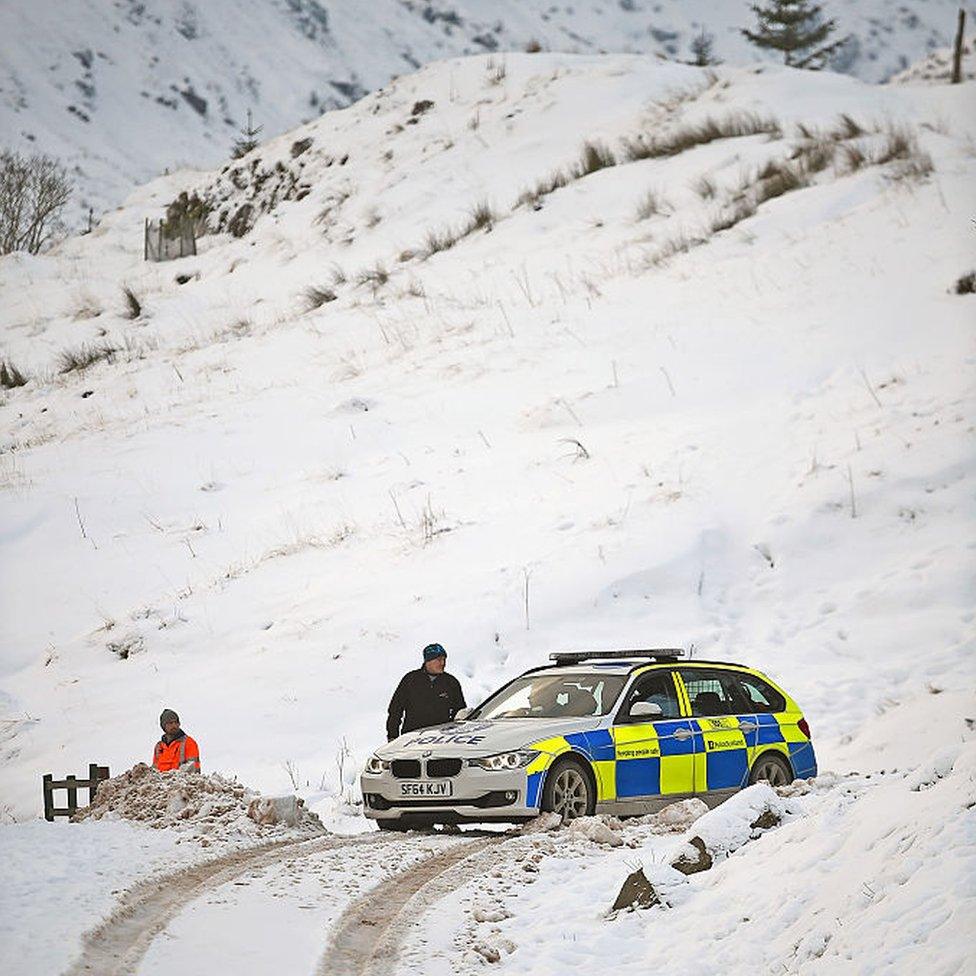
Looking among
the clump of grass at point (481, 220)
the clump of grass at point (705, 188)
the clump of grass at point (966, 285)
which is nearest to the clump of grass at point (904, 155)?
the clump of grass at point (705, 188)

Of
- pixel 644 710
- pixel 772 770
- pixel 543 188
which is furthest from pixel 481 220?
pixel 644 710

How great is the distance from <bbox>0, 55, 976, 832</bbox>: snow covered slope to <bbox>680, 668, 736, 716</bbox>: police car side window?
214cm

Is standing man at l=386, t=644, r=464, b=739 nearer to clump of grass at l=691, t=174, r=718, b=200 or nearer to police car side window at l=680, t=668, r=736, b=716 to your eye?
police car side window at l=680, t=668, r=736, b=716

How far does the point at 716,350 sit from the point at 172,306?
16905mm

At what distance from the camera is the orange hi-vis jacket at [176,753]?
466 inches

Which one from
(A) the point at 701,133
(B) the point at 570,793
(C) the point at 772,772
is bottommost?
(C) the point at 772,772

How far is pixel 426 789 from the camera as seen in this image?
399 inches

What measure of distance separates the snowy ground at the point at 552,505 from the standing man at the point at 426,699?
966 millimetres

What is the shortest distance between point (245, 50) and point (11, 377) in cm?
6703

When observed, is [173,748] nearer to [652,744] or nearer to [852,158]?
[652,744]

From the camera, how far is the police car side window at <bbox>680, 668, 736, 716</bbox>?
11203mm

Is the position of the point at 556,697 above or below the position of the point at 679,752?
above

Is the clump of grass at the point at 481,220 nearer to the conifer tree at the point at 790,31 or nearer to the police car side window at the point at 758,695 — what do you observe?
the police car side window at the point at 758,695

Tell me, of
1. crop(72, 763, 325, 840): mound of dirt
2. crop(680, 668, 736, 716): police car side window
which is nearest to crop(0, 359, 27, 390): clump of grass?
crop(72, 763, 325, 840): mound of dirt
